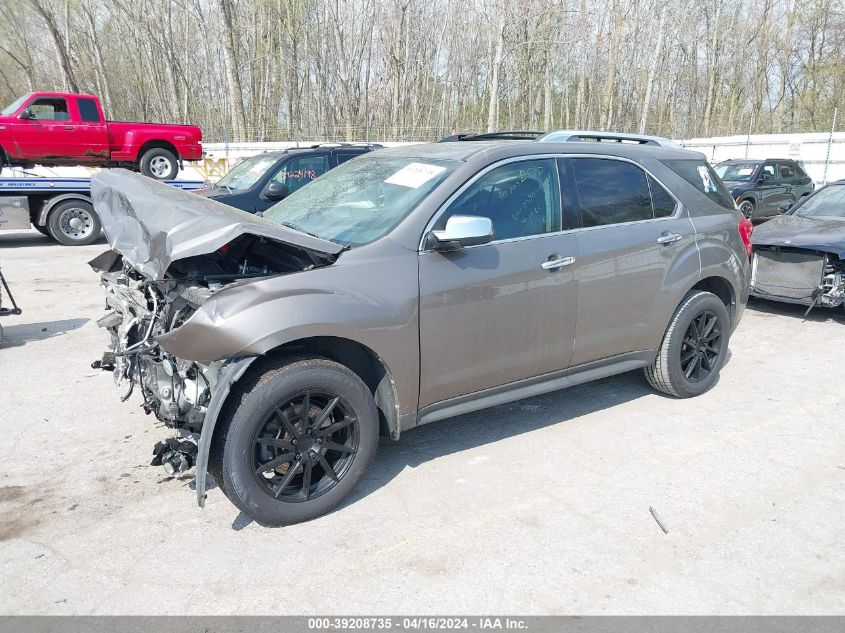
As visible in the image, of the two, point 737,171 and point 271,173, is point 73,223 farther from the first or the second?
point 737,171

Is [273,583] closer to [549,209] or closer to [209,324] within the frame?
[209,324]

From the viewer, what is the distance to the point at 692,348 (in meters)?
5.09

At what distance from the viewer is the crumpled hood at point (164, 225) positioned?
3.22 metres

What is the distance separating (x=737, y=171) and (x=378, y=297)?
16.7 metres

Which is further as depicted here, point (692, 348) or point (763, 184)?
point (763, 184)

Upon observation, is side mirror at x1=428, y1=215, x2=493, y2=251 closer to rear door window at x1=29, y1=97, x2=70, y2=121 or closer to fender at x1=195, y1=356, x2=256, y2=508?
fender at x1=195, y1=356, x2=256, y2=508

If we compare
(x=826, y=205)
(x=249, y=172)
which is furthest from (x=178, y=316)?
(x=826, y=205)

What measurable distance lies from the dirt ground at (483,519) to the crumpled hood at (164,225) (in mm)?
1344

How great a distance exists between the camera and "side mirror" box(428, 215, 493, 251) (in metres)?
3.47

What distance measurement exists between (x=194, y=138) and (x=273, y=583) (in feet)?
48.3

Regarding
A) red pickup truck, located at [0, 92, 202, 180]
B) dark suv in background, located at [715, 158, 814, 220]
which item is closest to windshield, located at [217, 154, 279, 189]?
red pickup truck, located at [0, 92, 202, 180]

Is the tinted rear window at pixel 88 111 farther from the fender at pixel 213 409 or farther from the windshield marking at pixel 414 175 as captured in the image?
the fender at pixel 213 409

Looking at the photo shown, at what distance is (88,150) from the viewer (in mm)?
14328
